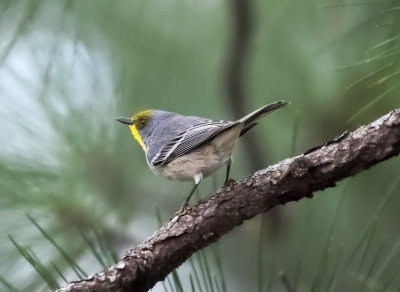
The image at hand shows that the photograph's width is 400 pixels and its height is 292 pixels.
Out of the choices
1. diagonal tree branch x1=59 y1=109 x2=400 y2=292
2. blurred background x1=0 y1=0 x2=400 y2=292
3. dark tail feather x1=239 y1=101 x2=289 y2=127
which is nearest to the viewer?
diagonal tree branch x1=59 y1=109 x2=400 y2=292

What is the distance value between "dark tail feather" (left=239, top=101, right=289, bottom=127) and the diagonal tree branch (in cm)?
18

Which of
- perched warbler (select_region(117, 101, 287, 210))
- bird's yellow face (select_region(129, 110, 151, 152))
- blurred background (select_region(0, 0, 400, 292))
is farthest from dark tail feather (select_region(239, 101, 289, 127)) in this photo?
bird's yellow face (select_region(129, 110, 151, 152))

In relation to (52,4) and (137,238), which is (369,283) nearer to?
(137,238)

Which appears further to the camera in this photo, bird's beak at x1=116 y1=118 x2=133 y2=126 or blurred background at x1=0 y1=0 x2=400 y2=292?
bird's beak at x1=116 y1=118 x2=133 y2=126

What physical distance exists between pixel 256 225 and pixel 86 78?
455 mm

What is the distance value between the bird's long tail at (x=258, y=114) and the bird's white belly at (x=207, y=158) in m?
0.01

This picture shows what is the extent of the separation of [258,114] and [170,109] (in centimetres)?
62

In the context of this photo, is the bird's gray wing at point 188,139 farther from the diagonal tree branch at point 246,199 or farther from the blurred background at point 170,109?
the diagonal tree branch at point 246,199

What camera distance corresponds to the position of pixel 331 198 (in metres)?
1.66

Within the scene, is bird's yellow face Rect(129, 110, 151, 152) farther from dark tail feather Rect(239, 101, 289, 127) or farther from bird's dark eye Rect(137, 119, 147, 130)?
dark tail feather Rect(239, 101, 289, 127)

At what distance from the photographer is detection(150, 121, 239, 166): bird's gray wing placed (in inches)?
48.5

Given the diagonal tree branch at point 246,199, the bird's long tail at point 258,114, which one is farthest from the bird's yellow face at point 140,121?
the diagonal tree branch at point 246,199

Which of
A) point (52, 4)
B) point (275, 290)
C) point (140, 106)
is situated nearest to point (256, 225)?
point (275, 290)

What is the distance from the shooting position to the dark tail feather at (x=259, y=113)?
1068 mm
